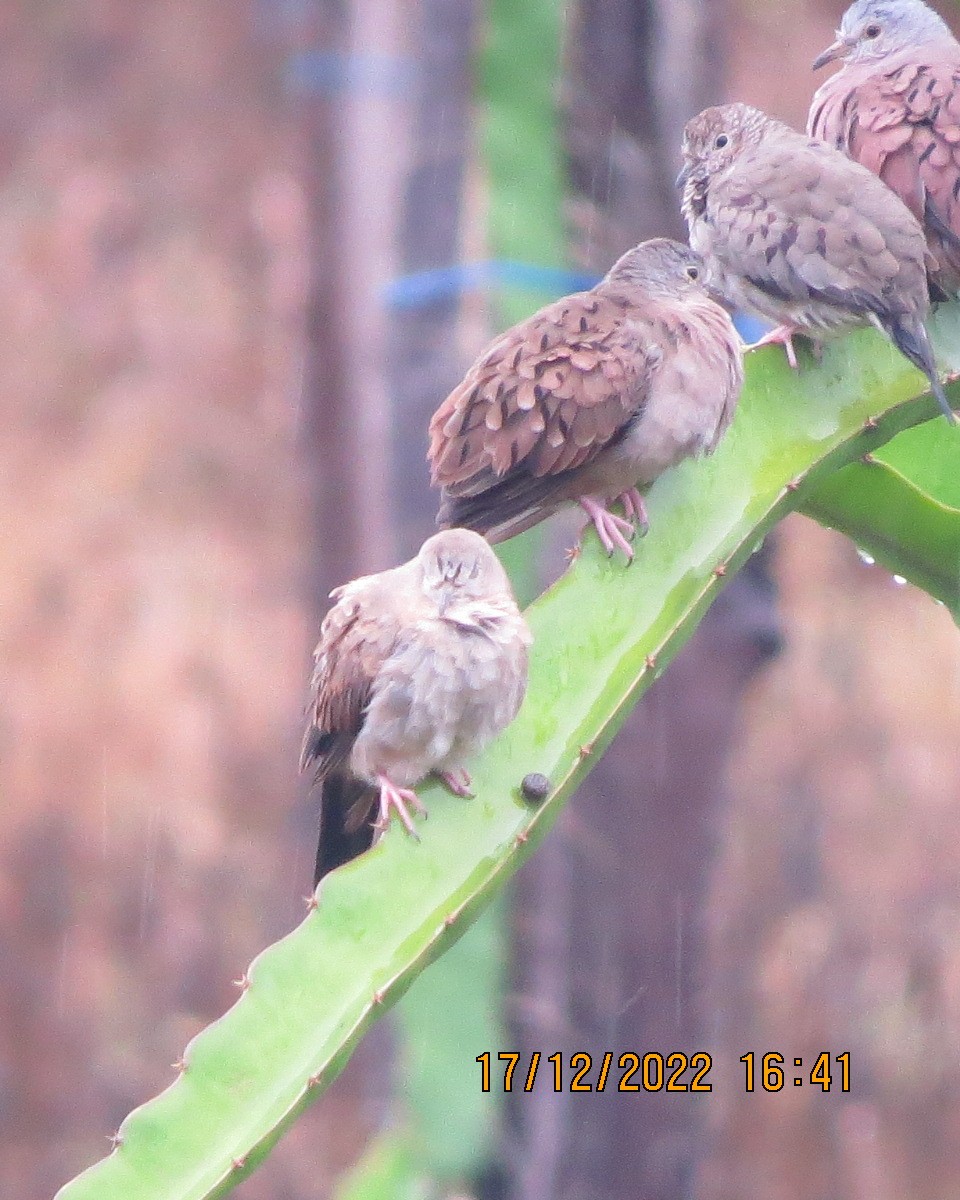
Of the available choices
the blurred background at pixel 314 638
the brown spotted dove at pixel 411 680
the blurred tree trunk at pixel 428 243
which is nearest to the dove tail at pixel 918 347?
the brown spotted dove at pixel 411 680

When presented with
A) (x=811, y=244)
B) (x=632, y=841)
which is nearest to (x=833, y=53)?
(x=811, y=244)

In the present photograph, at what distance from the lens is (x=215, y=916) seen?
8445 mm

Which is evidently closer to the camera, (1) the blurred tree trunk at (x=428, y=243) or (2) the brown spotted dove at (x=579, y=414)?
(2) the brown spotted dove at (x=579, y=414)

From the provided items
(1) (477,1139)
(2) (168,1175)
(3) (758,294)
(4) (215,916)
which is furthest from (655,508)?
(4) (215,916)

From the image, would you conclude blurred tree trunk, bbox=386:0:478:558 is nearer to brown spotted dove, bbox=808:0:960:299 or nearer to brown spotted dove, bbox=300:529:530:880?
brown spotted dove, bbox=808:0:960:299

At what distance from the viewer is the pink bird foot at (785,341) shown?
231cm

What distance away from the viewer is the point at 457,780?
193 centimetres

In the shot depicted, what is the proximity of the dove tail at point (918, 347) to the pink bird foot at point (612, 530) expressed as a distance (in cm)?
43

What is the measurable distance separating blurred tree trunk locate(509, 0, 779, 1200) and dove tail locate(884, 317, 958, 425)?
1905 millimetres

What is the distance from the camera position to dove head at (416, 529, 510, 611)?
207 centimetres

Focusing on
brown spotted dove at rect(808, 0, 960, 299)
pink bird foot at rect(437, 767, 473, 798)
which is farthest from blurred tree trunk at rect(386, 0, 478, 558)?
pink bird foot at rect(437, 767, 473, 798)

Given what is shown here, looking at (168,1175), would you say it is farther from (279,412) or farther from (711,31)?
(279,412)

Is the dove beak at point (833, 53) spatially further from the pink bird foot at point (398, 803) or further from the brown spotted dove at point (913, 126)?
the pink bird foot at point (398, 803)

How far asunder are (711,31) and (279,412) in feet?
19.3
